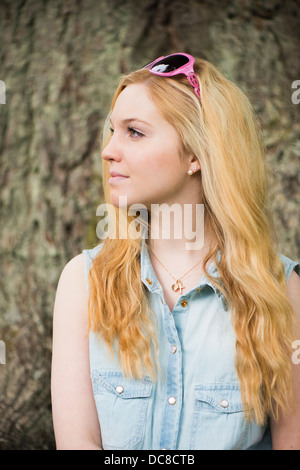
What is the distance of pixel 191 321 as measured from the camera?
78.4 inches

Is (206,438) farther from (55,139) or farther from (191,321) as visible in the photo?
(55,139)

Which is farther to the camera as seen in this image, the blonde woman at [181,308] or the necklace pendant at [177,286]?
the necklace pendant at [177,286]

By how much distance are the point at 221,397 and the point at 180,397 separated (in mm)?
147

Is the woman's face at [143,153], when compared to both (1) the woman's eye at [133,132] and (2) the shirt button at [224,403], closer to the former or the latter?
(1) the woman's eye at [133,132]

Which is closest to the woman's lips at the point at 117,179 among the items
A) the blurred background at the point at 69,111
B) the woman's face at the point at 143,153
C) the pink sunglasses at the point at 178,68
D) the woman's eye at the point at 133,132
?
the woman's face at the point at 143,153

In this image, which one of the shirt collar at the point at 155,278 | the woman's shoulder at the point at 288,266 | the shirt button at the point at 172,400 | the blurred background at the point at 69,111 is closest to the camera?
the shirt button at the point at 172,400

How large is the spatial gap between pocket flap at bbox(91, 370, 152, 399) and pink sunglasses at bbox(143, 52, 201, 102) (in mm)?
1053

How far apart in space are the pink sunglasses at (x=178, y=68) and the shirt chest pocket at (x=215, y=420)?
3.53 feet

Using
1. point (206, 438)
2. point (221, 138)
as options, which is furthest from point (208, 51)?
point (206, 438)

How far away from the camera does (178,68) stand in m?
2.01

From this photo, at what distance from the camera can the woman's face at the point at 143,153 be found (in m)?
1.96

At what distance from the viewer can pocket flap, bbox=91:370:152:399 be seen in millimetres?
1928

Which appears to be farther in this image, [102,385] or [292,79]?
[292,79]

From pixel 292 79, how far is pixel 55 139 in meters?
1.40
